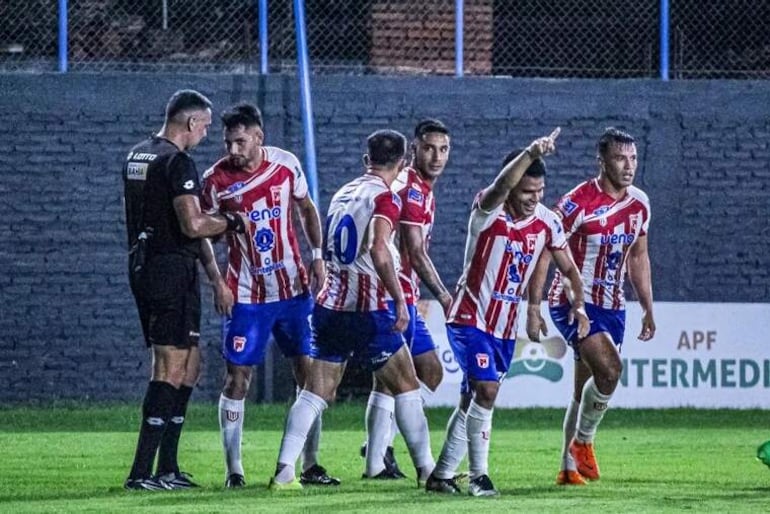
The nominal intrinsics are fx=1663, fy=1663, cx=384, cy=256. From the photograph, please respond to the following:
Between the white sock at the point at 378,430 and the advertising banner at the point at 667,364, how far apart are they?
599 centimetres

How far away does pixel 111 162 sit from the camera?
703 inches

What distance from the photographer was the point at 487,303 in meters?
9.62

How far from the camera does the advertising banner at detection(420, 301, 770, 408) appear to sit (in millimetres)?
16766

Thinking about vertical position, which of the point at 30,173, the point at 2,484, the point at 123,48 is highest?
the point at 123,48

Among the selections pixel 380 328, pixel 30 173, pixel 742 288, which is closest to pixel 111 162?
pixel 30 173

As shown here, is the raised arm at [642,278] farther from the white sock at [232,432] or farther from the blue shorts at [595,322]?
the white sock at [232,432]

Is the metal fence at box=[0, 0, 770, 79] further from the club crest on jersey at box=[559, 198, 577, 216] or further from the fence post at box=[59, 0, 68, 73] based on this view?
the club crest on jersey at box=[559, 198, 577, 216]

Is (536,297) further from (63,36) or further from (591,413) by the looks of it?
(63,36)

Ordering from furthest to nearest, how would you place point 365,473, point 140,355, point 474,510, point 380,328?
point 140,355 → point 365,473 → point 380,328 → point 474,510

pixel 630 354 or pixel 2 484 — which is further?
pixel 630 354

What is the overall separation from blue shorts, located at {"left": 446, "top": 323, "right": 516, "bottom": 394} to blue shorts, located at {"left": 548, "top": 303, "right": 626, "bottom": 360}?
1325 mm

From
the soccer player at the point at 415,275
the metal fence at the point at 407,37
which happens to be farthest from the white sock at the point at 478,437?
the metal fence at the point at 407,37

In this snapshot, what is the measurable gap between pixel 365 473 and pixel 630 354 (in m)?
6.63

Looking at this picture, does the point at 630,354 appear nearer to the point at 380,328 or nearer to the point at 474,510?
the point at 380,328
